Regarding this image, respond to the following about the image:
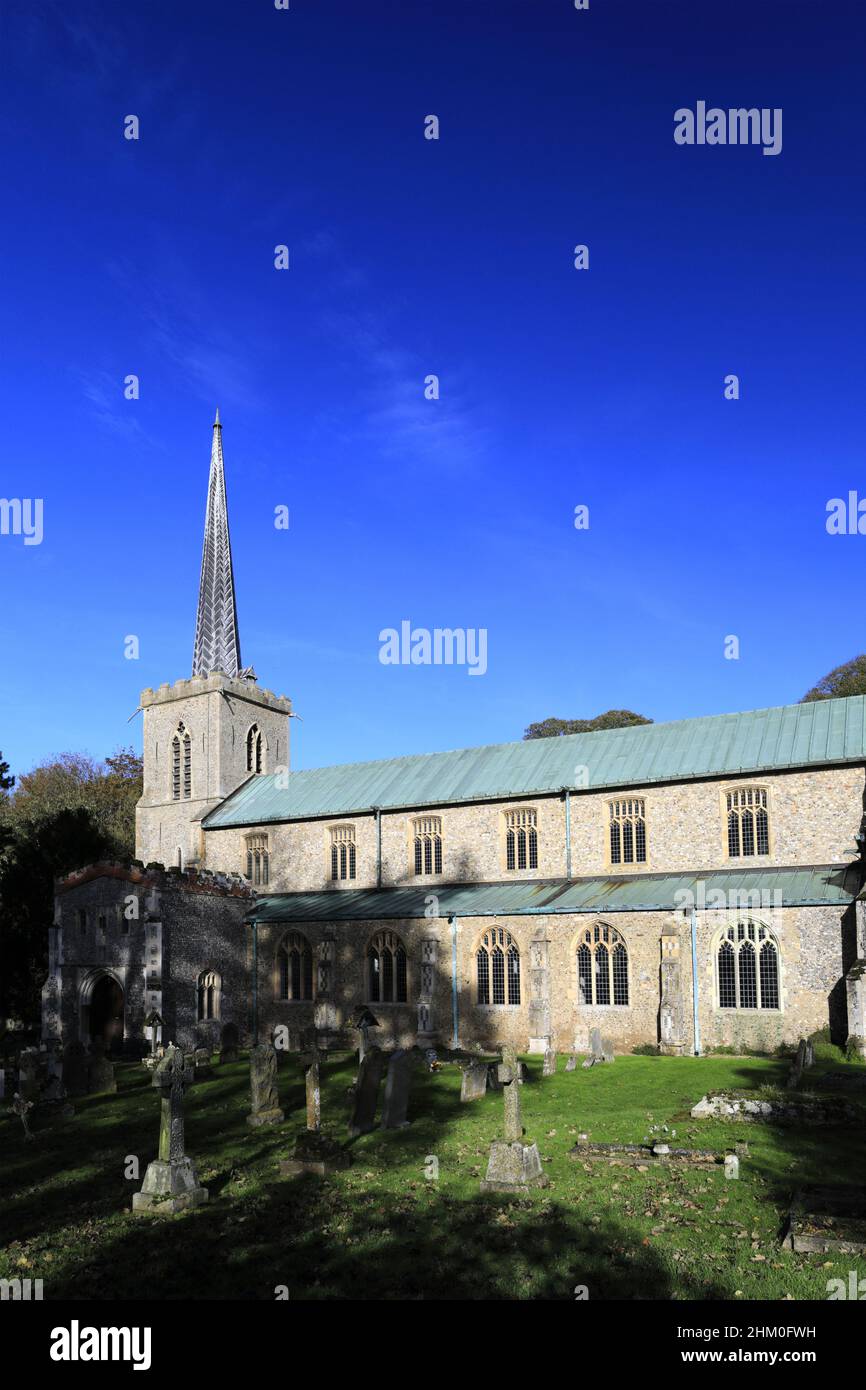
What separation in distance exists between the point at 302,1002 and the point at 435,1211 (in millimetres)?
23374

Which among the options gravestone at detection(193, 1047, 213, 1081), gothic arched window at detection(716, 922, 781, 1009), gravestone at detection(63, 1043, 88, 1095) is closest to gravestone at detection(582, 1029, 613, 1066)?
gothic arched window at detection(716, 922, 781, 1009)

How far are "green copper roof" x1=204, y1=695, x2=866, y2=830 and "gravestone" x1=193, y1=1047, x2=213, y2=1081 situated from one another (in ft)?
37.6

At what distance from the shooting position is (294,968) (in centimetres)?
3609

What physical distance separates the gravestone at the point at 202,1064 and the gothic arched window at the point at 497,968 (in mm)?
8447

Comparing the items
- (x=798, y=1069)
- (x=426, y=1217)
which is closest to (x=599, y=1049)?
(x=798, y=1069)

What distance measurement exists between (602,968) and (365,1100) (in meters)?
13.6

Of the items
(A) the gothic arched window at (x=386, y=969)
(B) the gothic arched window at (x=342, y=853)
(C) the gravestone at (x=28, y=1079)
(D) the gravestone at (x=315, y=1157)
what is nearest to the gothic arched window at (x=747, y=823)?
(A) the gothic arched window at (x=386, y=969)

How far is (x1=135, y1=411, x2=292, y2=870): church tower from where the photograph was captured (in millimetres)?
43844

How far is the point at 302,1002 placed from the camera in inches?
1391

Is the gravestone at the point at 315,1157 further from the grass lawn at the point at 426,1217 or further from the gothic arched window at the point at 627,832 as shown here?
the gothic arched window at the point at 627,832

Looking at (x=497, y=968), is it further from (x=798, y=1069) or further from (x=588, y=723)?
(x=588, y=723)
